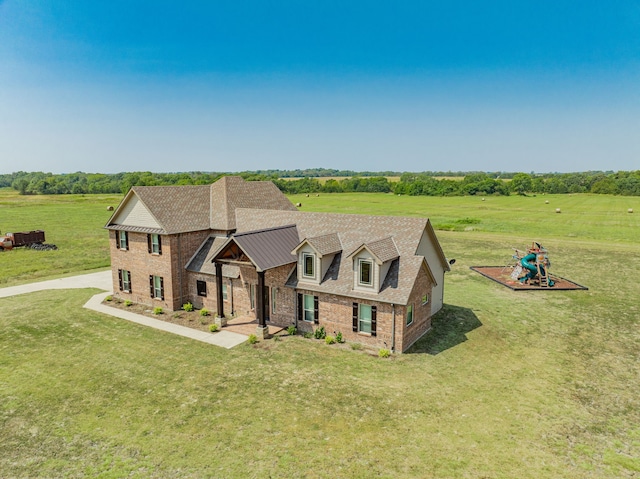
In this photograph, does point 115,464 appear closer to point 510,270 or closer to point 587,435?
point 587,435

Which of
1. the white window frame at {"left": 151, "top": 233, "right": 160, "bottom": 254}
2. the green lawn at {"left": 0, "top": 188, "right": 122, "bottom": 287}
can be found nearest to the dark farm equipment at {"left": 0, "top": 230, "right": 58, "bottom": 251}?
the green lawn at {"left": 0, "top": 188, "right": 122, "bottom": 287}

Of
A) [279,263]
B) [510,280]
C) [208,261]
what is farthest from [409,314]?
[510,280]

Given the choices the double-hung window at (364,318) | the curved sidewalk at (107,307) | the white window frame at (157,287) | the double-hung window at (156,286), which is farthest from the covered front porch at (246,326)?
the white window frame at (157,287)

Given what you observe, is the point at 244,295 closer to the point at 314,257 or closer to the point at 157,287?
the point at 314,257

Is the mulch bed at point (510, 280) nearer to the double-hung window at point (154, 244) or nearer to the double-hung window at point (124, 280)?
the double-hung window at point (154, 244)

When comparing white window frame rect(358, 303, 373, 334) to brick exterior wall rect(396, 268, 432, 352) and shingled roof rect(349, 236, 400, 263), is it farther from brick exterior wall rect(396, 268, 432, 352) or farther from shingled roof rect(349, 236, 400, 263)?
shingled roof rect(349, 236, 400, 263)

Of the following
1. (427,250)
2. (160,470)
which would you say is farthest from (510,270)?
(160,470)
